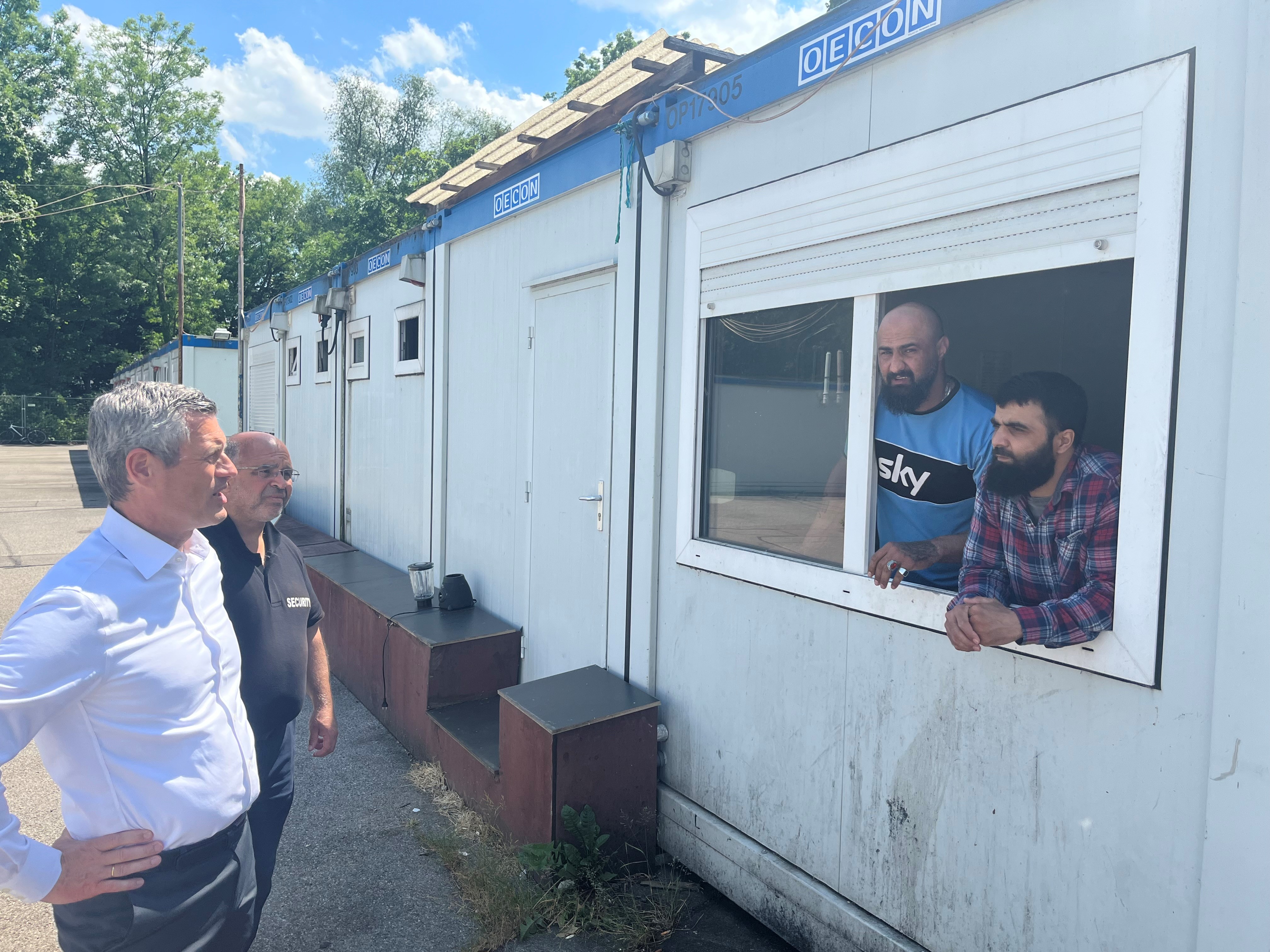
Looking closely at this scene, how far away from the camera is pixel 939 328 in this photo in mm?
2643

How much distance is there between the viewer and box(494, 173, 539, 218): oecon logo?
494 cm

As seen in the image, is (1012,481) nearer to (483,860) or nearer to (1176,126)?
(1176,126)

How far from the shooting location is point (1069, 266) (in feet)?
7.35

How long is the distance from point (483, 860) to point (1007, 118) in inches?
131

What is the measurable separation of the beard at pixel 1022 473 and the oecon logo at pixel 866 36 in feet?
4.36

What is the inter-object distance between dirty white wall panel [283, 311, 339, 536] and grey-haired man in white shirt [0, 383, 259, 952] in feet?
24.4

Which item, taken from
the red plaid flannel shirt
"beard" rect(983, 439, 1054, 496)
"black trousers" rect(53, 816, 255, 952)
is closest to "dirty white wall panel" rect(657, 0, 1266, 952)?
the red plaid flannel shirt

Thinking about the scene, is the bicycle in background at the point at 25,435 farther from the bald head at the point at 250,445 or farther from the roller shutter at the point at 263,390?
the bald head at the point at 250,445

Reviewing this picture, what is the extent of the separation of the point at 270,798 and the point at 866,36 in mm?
3018

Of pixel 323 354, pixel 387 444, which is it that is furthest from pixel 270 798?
pixel 323 354

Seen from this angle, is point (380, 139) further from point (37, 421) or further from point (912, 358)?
point (912, 358)

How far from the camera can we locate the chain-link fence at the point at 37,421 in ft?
110

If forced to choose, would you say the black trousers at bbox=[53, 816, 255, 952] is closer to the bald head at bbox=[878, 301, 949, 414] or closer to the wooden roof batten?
the bald head at bbox=[878, 301, 949, 414]

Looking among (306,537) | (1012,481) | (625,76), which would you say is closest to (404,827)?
(1012,481)
